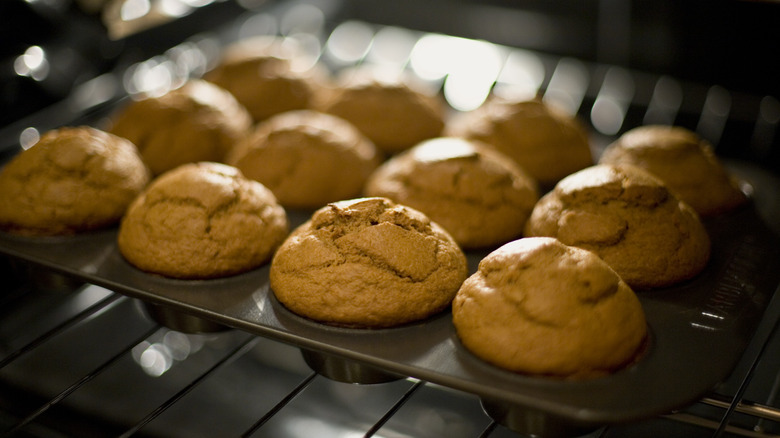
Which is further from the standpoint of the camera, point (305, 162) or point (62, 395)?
point (305, 162)

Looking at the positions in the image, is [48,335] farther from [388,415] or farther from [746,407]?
[746,407]

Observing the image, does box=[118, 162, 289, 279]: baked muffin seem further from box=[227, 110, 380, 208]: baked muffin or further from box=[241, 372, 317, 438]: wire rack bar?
box=[241, 372, 317, 438]: wire rack bar

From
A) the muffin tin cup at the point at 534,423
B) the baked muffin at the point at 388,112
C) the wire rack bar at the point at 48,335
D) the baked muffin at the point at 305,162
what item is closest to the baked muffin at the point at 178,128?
the baked muffin at the point at 305,162

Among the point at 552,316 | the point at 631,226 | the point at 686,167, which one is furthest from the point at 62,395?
the point at 686,167

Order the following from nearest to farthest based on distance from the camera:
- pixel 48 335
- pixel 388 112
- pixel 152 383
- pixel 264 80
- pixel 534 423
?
pixel 534 423
pixel 48 335
pixel 152 383
pixel 388 112
pixel 264 80

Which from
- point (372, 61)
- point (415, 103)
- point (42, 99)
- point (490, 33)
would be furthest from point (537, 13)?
point (42, 99)

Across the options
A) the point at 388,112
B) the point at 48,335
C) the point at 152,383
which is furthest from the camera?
the point at 388,112

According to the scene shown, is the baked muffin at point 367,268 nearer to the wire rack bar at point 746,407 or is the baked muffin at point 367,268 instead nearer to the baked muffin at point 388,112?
the wire rack bar at point 746,407

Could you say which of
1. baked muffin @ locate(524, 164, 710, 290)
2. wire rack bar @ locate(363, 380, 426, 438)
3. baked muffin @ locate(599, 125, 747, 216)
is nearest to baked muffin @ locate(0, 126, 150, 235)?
wire rack bar @ locate(363, 380, 426, 438)
